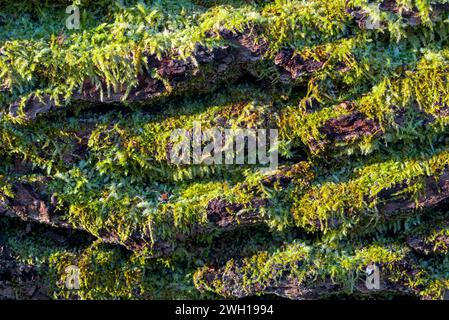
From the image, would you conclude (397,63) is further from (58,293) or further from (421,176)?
(58,293)

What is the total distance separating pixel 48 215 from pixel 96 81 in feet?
2.84

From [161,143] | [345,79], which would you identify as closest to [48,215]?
[161,143]

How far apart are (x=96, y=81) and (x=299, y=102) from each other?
121 cm

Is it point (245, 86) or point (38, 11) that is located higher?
point (38, 11)

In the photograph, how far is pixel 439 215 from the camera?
330 cm

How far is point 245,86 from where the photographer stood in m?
3.29

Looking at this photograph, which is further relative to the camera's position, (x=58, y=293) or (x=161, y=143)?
(x=58, y=293)

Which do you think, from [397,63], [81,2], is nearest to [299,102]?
[397,63]

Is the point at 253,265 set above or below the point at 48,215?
below

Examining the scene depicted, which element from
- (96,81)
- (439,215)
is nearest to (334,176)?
(439,215)

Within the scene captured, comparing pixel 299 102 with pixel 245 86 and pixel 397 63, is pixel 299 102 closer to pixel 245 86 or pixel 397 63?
pixel 245 86

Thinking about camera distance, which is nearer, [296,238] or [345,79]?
[345,79]

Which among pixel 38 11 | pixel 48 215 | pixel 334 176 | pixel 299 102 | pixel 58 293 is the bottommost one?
pixel 58 293

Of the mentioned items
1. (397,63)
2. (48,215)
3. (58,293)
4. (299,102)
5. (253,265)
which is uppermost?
(397,63)
